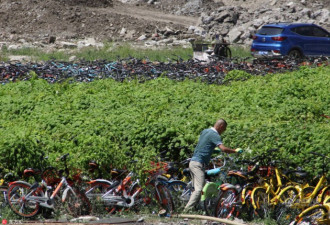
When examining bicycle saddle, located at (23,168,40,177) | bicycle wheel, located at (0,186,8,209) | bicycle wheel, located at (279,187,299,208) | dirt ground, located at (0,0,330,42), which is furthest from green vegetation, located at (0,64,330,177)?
dirt ground, located at (0,0,330,42)

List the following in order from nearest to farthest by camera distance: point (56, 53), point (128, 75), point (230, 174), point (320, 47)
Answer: point (230, 174) → point (128, 75) → point (320, 47) → point (56, 53)

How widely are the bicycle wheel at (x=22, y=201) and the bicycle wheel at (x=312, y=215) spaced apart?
3842mm

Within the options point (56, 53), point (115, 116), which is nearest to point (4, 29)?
point (56, 53)

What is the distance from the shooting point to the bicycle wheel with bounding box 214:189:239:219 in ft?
31.9

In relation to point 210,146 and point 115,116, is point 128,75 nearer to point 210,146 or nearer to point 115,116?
point 115,116

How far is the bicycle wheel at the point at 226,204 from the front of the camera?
383 inches

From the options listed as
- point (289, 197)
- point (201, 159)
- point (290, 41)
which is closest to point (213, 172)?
point (201, 159)

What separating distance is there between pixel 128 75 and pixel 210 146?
1047 cm

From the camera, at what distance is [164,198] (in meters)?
9.83

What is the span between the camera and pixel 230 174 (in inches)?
396

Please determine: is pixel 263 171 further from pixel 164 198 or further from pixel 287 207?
pixel 164 198

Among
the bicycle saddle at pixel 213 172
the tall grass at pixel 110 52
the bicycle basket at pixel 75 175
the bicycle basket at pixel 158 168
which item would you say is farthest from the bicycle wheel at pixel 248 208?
the tall grass at pixel 110 52

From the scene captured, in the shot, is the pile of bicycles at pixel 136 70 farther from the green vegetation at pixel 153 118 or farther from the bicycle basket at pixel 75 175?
the bicycle basket at pixel 75 175

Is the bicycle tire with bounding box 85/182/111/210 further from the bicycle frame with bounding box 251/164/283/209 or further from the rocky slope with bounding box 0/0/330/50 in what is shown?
the rocky slope with bounding box 0/0/330/50
